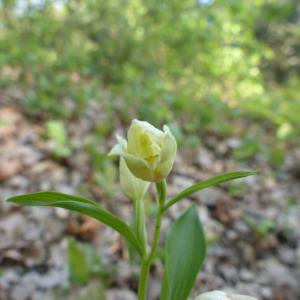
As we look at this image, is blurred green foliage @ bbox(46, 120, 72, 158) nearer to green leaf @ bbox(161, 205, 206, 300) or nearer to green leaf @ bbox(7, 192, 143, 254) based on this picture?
green leaf @ bbox(161, 205, 206, 300)

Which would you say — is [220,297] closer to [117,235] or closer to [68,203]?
[68,203]

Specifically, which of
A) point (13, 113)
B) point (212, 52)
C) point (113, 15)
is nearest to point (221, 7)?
point (212, 52)

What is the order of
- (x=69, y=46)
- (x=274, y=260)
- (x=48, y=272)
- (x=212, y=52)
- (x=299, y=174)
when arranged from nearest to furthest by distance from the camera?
(x=48, y=272) < (x=274, y=260) < (x=299, y=174) < (x=212, y=52) < (x=69, y=46)

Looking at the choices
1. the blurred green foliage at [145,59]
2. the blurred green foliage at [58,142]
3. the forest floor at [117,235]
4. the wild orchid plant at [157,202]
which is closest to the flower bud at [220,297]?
the wild orchid plant at [157,202]

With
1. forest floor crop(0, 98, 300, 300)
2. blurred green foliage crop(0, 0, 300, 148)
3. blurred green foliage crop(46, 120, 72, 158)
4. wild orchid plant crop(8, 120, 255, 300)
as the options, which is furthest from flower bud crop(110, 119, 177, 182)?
blurred green foliage crop(0, 0, 300, 148)

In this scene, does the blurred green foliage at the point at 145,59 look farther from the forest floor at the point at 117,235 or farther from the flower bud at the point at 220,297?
the flower bud at the point at 220,297

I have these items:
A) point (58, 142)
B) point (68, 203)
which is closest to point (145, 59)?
point (58, 142)

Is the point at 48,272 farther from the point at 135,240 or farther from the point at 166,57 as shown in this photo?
the point at 166,57
